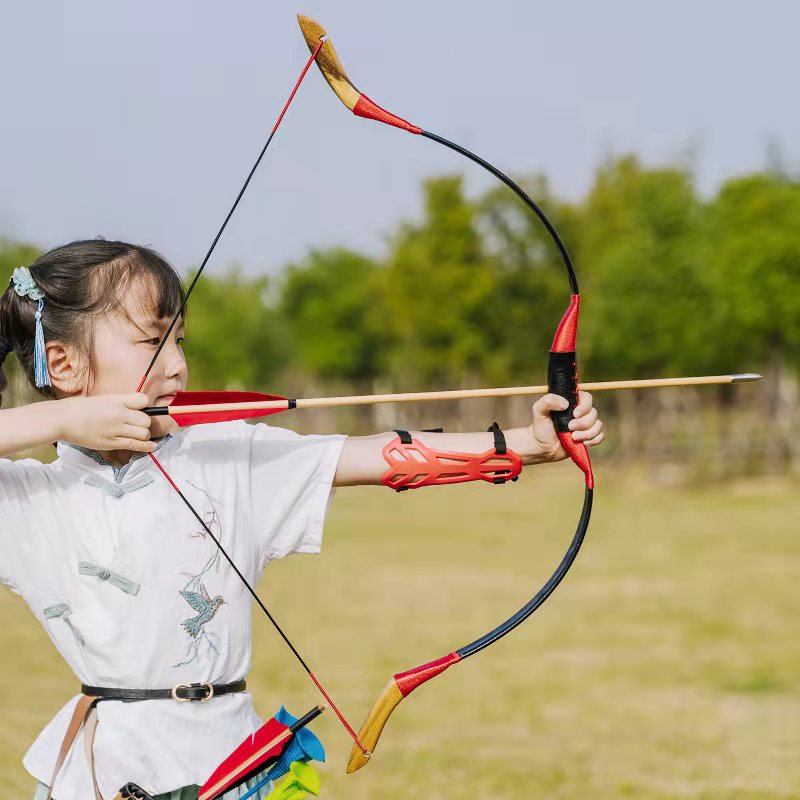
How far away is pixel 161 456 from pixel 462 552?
31.5ft

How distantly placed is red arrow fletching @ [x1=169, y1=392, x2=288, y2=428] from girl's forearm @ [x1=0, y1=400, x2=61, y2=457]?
0.19 m

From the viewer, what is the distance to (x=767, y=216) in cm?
1662

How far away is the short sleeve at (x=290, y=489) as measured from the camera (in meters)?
2.12

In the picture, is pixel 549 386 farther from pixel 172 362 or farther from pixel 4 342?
pixel 4 342

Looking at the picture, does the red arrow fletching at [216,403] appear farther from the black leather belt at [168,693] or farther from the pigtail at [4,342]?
the black leather belt at [168,693]

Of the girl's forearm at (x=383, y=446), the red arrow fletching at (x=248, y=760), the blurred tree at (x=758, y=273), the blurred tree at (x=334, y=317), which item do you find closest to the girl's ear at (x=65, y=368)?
the girl's forearm at (x=383, y=446)

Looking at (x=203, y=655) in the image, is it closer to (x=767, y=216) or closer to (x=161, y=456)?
(x=161, y=456)

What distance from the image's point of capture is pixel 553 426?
2.11 m

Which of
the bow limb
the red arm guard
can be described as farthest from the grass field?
the red arm guard

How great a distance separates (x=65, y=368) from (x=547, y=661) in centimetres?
526

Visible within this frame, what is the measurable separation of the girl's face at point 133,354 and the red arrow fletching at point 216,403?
3cm

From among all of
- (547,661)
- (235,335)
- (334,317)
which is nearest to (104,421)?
(547,661)

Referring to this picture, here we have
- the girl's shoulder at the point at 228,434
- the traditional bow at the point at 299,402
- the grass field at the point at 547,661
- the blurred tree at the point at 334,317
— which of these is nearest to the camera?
the traditional bow at the point at 299,402

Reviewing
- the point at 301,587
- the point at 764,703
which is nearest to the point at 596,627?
the point at 764,703
